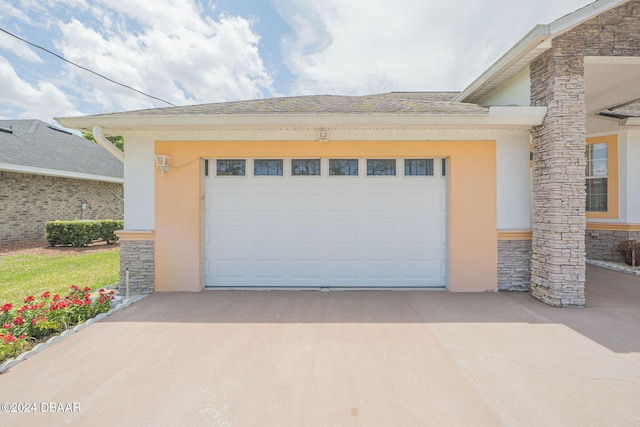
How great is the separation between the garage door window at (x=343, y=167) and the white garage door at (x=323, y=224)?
0.02 m

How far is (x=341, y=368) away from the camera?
113 inches

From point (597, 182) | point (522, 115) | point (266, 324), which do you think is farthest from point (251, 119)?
point (597, 182)

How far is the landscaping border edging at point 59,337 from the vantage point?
2908 mm

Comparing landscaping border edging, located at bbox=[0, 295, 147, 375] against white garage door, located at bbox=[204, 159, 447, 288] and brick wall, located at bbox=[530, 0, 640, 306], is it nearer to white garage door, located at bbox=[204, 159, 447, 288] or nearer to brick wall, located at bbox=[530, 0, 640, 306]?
white garage door, located at bbox=[204, 159, 447, 288]

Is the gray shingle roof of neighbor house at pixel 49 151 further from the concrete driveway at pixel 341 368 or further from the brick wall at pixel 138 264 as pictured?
the concrete driveway at pixel 341 368

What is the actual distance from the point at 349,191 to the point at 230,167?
92.7 inches

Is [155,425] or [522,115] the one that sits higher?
[522,115]

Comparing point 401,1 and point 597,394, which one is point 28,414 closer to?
point 597,394

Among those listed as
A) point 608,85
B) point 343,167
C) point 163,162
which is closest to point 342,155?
point 343,167

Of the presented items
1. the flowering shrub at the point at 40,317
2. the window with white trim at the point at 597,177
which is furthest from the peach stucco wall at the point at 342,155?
the window with white trim at the point at 597,177

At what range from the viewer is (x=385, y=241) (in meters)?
5.48

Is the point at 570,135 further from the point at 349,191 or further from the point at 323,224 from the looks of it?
the point at 323,224

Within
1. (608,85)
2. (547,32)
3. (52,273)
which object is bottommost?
(52,273)

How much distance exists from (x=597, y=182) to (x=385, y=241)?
705 centimetres
